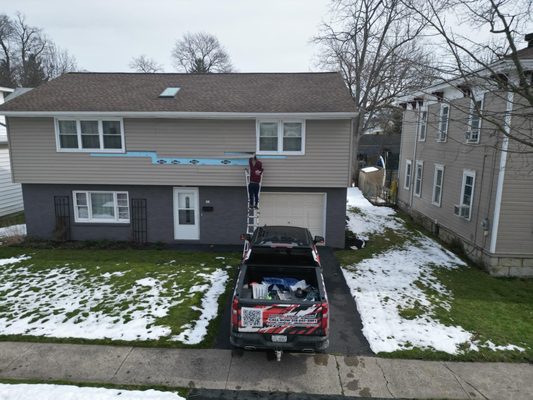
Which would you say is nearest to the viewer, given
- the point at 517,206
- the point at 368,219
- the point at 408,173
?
the point at 517,206

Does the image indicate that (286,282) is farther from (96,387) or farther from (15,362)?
(15,362)

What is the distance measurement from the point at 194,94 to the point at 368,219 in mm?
10880

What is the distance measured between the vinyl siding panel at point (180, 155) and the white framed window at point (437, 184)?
19.7 ft

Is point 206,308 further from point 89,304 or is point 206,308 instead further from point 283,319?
point 283,319

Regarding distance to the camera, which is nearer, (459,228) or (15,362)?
(15,362)

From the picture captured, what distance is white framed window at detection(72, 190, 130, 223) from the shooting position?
543 inches

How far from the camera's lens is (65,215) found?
13797 millimetres

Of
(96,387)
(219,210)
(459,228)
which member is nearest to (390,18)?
(459,228)

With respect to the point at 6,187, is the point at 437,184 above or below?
above

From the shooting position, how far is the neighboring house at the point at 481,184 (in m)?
11.3

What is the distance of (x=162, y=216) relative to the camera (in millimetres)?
13750

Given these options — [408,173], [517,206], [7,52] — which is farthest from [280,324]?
[7,52]

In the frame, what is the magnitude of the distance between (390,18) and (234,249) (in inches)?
808

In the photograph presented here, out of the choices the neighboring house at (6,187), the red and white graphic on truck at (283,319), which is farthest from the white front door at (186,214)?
the neighboring house at (6,187)
